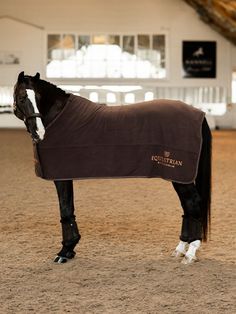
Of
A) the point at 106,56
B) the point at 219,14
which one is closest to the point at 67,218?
the point at 219,14

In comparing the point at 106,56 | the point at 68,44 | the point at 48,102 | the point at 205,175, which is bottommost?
the point at 205,175

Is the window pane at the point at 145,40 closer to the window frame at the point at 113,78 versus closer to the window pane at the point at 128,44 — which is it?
the window frame at the point at 113,78

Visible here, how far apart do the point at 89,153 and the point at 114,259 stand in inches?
31.3

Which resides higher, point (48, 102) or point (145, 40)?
point (145, 40)

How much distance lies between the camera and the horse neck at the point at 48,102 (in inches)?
152

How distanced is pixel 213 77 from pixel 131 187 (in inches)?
696

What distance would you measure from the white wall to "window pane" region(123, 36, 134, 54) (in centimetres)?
30

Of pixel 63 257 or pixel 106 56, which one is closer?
pixel 63 257

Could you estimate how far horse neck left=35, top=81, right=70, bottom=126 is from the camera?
152 inches

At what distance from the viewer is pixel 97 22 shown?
24219 mm

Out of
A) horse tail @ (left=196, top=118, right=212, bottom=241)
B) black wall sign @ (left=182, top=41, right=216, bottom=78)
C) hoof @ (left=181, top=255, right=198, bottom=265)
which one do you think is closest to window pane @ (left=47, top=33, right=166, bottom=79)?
black wall sign @ (left=182, top=41, right=216, bottom=78)

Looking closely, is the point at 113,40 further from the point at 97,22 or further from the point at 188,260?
the point at 188,260

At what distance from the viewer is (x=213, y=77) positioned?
2462 centimetres

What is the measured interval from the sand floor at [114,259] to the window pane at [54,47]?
17.7 meters
